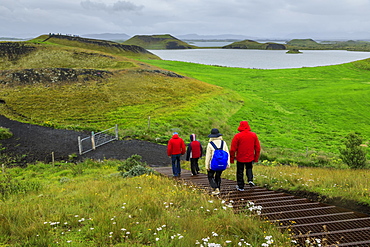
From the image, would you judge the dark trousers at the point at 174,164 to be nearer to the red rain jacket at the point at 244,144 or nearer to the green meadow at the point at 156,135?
the green meadow at the point at 156,135

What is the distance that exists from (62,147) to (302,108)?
1569 inches

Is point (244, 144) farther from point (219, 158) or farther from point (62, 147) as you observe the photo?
point (62, 147)

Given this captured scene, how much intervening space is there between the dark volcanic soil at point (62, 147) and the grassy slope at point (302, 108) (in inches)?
523

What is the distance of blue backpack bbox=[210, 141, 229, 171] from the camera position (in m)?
7.73

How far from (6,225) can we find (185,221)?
12.2 ft

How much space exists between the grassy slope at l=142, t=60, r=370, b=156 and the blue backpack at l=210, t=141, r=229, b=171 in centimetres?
1941

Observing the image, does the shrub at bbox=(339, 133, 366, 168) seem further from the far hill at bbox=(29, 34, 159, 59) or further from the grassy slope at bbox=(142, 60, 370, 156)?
the far hill at bbox=(29, 34, 159, 59)

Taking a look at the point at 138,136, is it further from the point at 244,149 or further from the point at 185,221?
the point at 185,221

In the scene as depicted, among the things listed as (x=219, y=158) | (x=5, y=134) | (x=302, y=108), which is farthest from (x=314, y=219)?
(x=302, y=108)

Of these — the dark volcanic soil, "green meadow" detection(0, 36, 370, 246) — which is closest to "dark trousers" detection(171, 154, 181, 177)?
"green meadow" detection(0, 36, 370, 246)

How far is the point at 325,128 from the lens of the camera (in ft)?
113

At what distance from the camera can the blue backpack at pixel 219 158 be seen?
7728mm

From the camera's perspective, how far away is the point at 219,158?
7758 mm

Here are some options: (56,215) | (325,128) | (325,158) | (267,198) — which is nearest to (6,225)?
(56,215)
